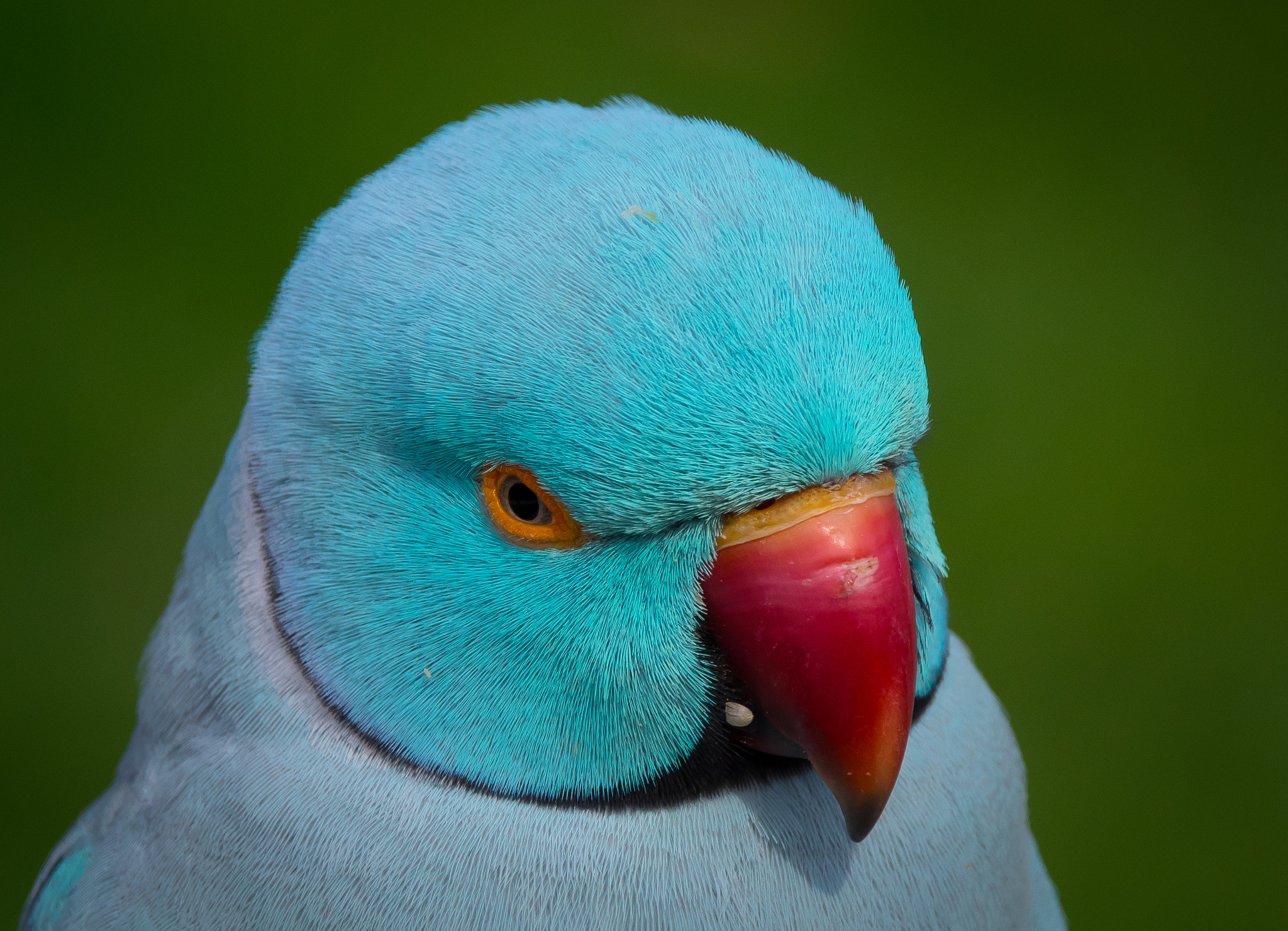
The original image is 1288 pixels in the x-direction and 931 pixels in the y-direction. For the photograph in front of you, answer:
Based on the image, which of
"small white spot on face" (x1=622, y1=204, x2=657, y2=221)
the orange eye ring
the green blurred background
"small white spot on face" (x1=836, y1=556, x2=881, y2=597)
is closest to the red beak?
"small white spot on face" (x1=836, y1=556, x2=881, y2=597)

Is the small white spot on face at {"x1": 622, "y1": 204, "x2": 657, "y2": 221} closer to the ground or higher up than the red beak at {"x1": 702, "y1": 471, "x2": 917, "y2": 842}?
higher up

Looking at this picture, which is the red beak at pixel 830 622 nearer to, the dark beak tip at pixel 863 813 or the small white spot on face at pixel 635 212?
the dark beak tip at pixel 863 813

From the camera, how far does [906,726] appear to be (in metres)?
0.88

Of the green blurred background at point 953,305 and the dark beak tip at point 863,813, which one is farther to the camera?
the green blurred background at point 953,305

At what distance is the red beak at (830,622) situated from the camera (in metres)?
0.84

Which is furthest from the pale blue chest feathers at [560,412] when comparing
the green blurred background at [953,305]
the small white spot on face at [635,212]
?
the green blurred background at [953,305]

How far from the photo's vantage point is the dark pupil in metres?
0.88

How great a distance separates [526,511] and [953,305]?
2537 millimetres

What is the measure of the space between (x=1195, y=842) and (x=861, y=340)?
2342 mm

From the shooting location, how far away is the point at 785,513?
2.81 ft

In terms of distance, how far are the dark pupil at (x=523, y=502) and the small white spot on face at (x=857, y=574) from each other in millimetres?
261

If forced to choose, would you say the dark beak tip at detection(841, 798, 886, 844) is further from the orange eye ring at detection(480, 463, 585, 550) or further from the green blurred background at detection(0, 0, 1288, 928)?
the green blurred background at detection(0, 0, 1288, 928)

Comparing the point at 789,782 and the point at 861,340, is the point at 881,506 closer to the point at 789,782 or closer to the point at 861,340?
the point at 861,340

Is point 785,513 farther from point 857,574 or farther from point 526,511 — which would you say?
point 526,511
